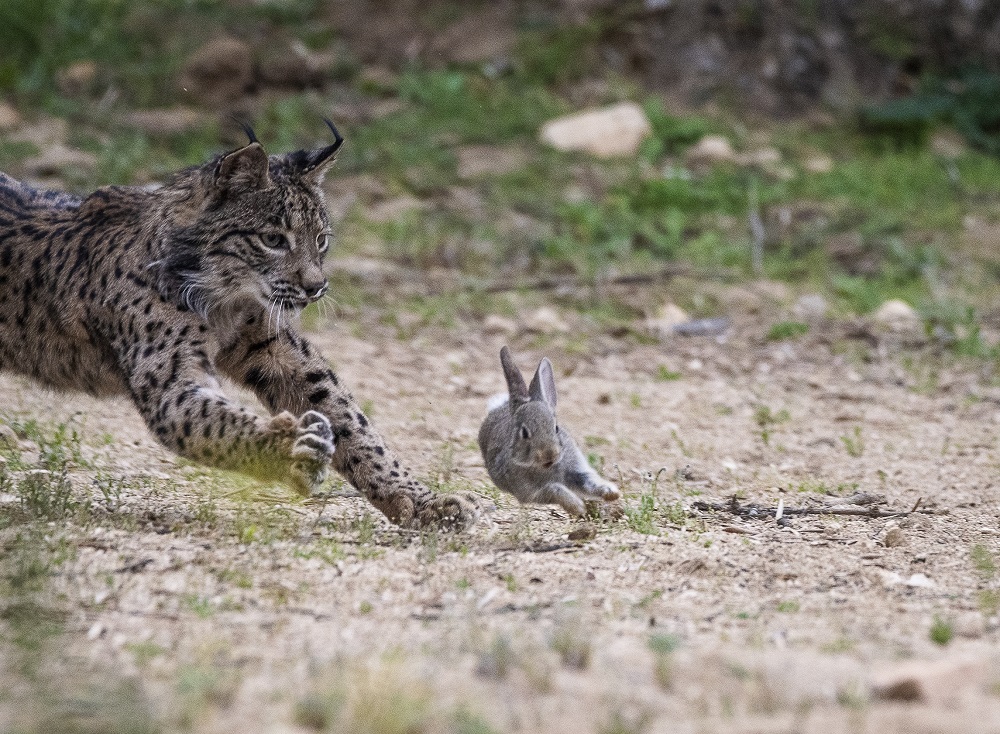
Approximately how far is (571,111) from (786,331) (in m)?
3.87

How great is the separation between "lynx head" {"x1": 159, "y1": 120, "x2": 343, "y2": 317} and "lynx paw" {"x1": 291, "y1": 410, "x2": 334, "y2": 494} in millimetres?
807

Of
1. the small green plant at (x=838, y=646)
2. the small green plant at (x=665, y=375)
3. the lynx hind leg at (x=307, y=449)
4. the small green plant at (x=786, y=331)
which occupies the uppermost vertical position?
the small green plant at (x=786, y=331)

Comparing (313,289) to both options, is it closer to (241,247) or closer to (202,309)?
(241,247)

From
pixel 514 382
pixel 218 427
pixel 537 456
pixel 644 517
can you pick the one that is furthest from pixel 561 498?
pixel 218 427

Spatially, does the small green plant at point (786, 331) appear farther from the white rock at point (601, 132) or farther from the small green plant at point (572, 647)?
the small green plant at point (572, 647)

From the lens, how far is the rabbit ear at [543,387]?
21.1 ft

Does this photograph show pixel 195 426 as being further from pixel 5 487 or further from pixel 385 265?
pixel 385 265

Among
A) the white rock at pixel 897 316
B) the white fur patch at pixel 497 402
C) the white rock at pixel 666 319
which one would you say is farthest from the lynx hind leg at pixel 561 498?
the white rock at pixel 897 316

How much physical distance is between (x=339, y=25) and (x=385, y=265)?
4.23 meters

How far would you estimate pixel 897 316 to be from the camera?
9.48 metres

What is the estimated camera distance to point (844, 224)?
10766 mm

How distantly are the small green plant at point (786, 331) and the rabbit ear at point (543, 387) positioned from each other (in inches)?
117

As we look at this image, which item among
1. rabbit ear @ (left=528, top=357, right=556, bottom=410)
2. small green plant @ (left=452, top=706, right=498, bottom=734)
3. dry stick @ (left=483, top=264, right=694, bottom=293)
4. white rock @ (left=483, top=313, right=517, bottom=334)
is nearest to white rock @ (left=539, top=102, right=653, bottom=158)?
dry stick @ (left=483, top=264, right=694, bottom=293)

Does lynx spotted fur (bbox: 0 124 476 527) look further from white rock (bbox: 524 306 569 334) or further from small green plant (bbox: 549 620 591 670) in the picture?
white rock (bbox: 524 306 569 334)
